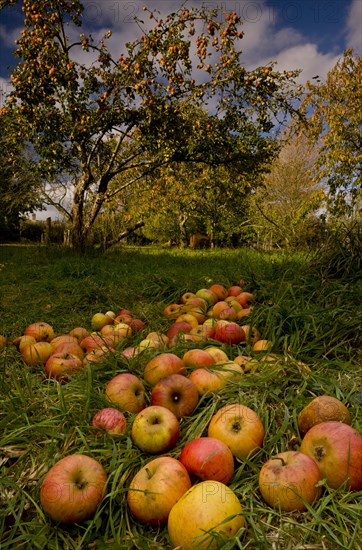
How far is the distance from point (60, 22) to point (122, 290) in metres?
8.70

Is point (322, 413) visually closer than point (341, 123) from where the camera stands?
Yes

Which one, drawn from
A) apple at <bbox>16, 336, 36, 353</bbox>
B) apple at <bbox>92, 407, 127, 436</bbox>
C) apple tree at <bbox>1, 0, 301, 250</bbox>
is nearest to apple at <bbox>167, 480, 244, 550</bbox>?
apple at <bbox>92, 407, 127, 436</bbox>

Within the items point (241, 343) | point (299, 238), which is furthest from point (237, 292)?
point (299, 238)

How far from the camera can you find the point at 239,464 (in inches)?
64.7

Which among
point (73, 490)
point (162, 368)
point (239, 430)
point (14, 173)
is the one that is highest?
point (14, 173)

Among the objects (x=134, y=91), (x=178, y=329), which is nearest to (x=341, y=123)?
(x=134, y=91)

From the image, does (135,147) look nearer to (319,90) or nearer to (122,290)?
(319,90)

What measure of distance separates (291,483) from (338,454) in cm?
22

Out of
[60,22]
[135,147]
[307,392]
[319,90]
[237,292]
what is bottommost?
[307,392]

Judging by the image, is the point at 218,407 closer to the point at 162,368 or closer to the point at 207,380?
the point at 207,380

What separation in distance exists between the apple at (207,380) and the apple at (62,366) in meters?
0.79

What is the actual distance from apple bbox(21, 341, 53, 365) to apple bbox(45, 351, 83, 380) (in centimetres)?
24

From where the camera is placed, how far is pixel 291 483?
4.44ft

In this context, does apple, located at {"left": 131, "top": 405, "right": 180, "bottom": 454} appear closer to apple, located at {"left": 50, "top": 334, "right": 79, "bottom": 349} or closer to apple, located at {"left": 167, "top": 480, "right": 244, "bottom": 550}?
apple, located at {"left": 167, "top": 480, "right": 244, "bottom": 550}
